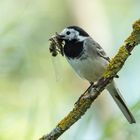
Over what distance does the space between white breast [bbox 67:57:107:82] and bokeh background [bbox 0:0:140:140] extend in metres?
0.11

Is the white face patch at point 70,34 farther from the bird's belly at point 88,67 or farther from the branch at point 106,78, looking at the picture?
the branch at point 106,78

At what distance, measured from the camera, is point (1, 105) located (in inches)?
156

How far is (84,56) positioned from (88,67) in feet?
0.26

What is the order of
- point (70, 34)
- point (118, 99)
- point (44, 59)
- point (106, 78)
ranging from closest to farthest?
point (106, 78) → point (118, 99) → point (70, 34) → point (44, 59)

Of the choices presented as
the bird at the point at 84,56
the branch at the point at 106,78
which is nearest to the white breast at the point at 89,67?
the bird at the point at 84,56

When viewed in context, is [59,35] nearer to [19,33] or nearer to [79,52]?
[79,52]

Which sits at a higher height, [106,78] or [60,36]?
[60,36]

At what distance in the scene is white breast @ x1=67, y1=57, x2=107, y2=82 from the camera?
3715 millimetres

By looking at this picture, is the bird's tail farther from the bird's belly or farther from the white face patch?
the white face patch

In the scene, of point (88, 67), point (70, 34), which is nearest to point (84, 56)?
point (88, 67)

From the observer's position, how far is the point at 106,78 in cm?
246

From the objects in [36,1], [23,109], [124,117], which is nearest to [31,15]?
[36,1]

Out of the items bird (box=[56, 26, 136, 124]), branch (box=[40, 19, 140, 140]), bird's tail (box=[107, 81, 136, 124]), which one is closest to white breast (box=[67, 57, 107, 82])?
bird (box=[56, 26, 136, 124])

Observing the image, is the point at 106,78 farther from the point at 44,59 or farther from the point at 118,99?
the point at 44,59
